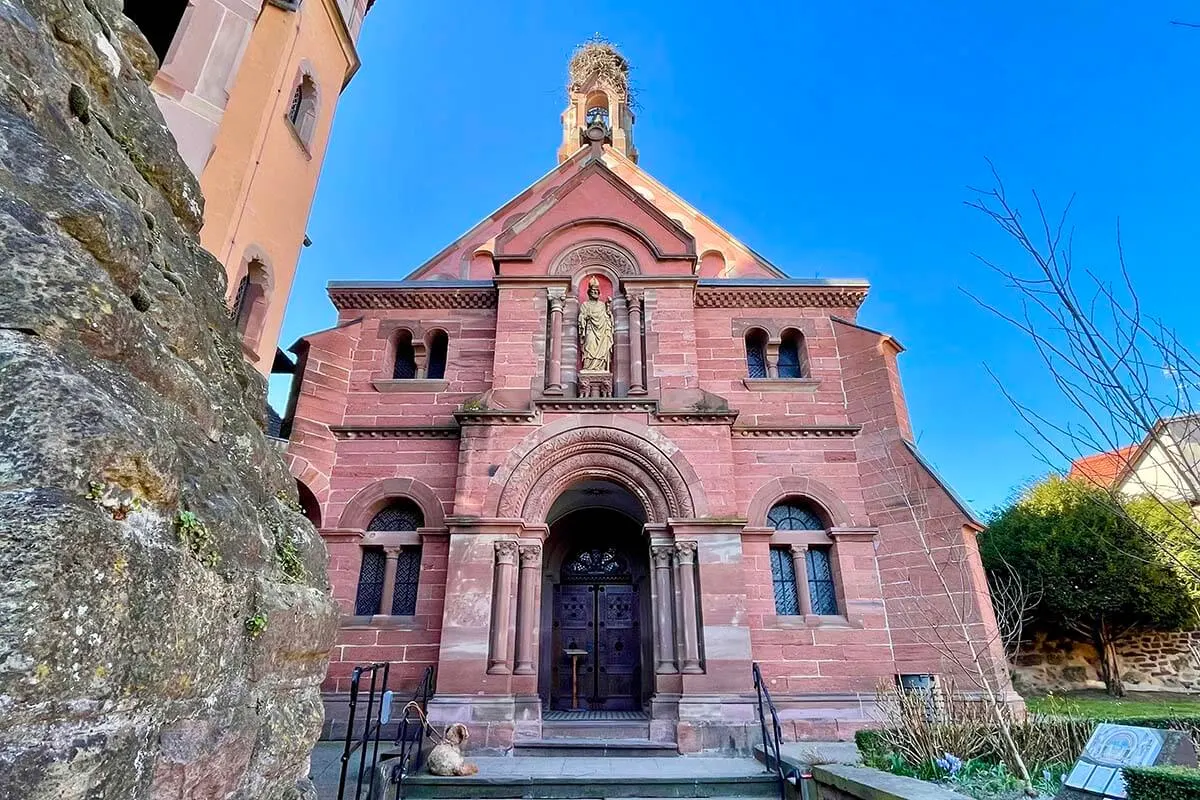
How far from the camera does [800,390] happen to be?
437 inches

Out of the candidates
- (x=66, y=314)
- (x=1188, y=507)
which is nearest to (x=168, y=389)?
(x=66, y=314)

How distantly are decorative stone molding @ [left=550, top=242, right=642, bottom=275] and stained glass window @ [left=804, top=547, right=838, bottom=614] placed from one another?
19.9 ft

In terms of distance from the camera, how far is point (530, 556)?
30.1ft

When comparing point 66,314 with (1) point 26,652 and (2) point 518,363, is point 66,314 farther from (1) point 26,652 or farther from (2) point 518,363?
(2) point 518,363

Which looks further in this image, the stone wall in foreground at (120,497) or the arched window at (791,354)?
the arched window at (791,354)

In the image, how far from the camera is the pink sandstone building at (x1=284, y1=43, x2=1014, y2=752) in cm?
860

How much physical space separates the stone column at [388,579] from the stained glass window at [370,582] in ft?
0.21

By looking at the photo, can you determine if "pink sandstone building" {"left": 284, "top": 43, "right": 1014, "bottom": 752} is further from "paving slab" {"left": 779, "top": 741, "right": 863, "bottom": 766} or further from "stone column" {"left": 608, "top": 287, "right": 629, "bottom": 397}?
"paving slab" {"left": 779, "top": 741, "right": 863, "bottom": 766}

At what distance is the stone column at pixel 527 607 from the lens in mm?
8648

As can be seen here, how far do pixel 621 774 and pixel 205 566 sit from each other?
21.0ft

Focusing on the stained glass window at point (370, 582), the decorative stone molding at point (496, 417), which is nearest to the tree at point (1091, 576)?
the decorative stone molding at point (496, 417)

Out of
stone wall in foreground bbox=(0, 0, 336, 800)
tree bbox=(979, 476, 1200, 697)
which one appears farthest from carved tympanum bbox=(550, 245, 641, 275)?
tree bbox=(979, 476, 1200, 697)

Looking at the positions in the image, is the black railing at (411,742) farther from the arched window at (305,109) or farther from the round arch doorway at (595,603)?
the arched window at (305,109)

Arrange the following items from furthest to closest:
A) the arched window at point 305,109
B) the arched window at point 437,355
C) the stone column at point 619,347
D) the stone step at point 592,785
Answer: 1. the arched window at point 437,355
2. the stone column at point 619,347
3. the arched window at point 305,109
4. the stone step at point 592,785
